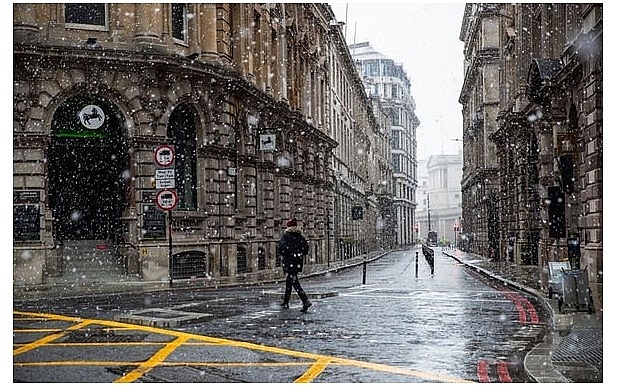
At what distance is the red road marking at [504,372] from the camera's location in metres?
8.88

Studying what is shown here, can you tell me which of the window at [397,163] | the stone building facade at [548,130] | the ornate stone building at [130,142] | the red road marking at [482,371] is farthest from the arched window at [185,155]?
the window at [397,163]

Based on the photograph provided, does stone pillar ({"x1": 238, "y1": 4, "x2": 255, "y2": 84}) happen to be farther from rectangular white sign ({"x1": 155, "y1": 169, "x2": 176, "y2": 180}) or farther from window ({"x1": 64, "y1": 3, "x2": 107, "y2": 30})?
rectangular white sign ({"x1": 155, "y1": 169, "x2": 176, "y2": 180})

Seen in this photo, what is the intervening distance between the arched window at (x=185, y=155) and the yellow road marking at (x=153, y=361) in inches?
652

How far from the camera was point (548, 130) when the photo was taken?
3325cm

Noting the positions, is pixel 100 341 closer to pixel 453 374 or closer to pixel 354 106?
pixel 453 374

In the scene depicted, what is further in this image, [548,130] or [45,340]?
[548,130]

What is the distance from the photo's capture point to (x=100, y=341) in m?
11.6

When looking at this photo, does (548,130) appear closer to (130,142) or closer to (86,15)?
(130,142)

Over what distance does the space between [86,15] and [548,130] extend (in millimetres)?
18208

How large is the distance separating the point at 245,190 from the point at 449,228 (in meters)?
118

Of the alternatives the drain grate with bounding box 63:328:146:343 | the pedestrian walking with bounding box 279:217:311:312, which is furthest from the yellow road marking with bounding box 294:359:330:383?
the pedestrian walking with bounding box 279:217:311:312

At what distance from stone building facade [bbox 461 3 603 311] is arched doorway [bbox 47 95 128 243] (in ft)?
44.7

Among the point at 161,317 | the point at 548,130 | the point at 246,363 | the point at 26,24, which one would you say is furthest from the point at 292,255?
the point at 548,130
